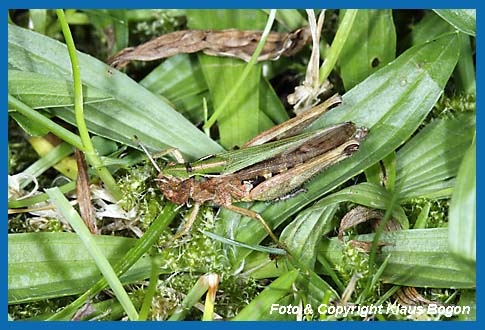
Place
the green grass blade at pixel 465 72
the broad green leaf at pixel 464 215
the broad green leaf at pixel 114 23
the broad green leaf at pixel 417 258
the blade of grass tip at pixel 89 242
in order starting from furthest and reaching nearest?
the broad green leaf at pixel 114 23 → the green grass blade at pixel 465 72 → the broad green leaf at pixel 417 258 → the blade of grass tip at pixel 89 242 → the broad green leaf at pixel 464 215

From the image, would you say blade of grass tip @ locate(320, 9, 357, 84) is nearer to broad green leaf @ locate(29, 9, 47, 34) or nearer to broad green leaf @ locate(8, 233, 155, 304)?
broad green leaf @ locate(8, 233, 155, 304)

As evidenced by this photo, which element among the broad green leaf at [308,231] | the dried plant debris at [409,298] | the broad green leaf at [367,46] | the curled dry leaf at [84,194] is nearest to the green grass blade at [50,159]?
the curled dry leaf at [84,194]

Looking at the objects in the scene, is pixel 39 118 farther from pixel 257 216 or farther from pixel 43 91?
pixel 257 216

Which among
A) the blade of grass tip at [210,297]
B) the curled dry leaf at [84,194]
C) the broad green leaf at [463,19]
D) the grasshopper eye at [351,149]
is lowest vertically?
the blade of grass tip at [210,297]

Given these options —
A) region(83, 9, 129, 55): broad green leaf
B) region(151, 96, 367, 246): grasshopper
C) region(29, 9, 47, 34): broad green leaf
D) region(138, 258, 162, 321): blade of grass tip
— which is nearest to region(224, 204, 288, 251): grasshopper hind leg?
region(151, 96, 367, 246): grasshopper

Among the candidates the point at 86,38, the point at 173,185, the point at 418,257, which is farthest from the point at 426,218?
the point at 86,38

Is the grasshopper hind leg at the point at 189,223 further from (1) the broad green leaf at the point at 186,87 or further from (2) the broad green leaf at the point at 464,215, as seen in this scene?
(2) the broad green leaf at the point at 464,215
